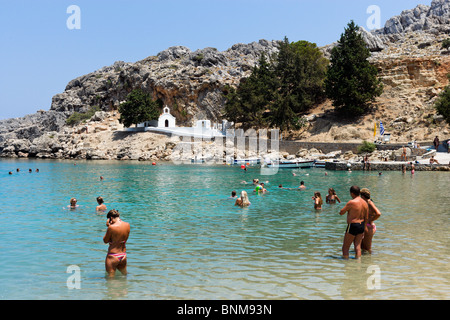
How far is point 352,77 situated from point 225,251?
6177 cm

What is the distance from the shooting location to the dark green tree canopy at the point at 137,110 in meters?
91.2

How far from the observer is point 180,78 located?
98.2m

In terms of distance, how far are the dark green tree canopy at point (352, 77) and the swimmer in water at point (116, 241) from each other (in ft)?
208

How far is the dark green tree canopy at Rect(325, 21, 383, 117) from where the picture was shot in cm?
6712

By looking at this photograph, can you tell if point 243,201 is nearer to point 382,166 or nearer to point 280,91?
point 382,166

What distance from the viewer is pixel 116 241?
365 inches

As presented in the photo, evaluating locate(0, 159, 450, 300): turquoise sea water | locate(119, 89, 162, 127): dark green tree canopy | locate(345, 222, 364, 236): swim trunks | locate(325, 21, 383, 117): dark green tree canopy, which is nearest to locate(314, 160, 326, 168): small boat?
locate(325, 21, 383, 117): dark green tree canopy

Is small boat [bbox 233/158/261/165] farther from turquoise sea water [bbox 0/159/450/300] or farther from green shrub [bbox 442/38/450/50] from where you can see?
green shrub [bbox 442/38/450/50]

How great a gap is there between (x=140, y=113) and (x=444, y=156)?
6440 centimetres

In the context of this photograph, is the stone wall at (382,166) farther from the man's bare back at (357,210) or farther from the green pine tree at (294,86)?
the man's bare back at (357,210)

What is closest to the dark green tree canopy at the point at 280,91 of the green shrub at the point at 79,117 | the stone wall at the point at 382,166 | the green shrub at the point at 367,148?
the green shrub at the point at 367,148

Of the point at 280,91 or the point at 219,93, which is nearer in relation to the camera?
the point at 280,91

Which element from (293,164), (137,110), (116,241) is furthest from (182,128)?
(116,241)
